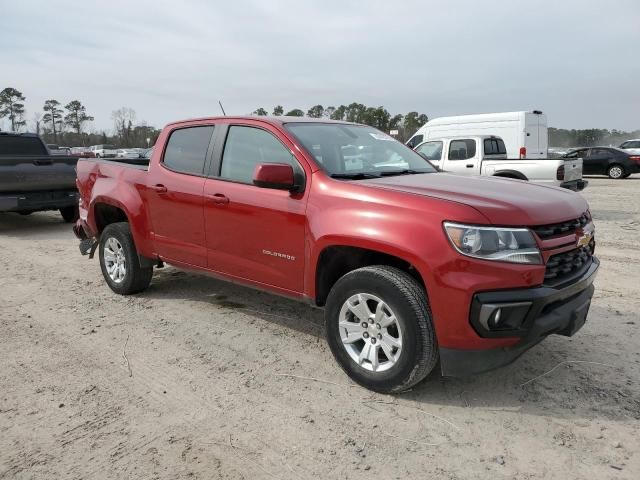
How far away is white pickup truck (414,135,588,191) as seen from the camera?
35.4ft

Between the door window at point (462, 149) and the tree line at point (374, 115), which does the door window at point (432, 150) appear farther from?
the tree line at point (374, 115)

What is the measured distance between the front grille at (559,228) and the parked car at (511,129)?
Answer: 43.3 ft

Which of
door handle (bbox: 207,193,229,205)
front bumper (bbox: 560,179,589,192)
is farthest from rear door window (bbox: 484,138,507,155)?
door handle (bbox: 207,193,229,205)

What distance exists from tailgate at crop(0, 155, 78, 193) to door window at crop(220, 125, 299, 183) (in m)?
6.60

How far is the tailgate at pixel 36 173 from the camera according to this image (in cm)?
915

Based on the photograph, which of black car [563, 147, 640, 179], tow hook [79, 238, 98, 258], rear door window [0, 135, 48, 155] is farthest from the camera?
black car [563, 147, 640, 179]

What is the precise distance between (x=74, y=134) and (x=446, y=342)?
2836 inches

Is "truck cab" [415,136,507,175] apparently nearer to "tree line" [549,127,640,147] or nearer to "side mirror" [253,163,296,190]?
"side mirror" [253,163,296,190]

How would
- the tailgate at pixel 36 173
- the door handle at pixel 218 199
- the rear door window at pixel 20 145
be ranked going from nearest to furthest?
the door handle at pixel 218 199 → the tailgate at pixel 36 173 → the rear door window at pixel 20 145

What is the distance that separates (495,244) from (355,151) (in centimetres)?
162

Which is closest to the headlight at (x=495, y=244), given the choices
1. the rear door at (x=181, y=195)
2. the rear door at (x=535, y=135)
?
the rear door at (x=181, y=195)

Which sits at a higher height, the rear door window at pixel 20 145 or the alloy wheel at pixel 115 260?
the rear door window at pixel 20 145

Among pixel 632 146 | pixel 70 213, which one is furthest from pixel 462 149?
pixel 632 146

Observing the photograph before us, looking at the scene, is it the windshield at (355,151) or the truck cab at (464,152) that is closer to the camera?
the windshield at (355,151)
